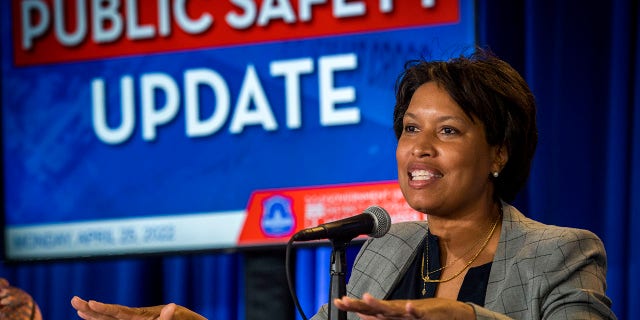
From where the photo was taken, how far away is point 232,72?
143 inches

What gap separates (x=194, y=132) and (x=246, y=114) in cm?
22

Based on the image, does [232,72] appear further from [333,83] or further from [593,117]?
[593,117]

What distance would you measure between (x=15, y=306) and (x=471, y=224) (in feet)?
4.70

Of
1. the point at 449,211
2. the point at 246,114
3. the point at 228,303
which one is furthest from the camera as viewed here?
the point at 228,303

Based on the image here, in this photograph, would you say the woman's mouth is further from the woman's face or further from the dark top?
the dark top

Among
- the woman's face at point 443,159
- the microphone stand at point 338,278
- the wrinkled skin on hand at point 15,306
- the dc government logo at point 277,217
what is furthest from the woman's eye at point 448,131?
the wrinkled skin on hand at point 15,306

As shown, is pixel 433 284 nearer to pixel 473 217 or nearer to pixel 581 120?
pixel 473 217

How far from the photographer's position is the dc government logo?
348 cm

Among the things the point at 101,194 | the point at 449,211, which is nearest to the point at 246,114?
the point at 101,194

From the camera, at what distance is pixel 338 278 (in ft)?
5.93

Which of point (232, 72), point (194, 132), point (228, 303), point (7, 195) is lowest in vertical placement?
point (228, 303)

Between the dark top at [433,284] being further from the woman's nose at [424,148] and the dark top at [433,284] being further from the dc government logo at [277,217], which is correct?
the dc government logo at [277,217]

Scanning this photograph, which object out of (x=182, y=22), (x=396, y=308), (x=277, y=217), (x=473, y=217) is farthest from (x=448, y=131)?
(x=182, y=22)

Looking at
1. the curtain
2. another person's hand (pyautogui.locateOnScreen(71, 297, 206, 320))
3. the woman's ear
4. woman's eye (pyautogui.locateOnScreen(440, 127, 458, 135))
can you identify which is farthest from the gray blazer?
the curtain
